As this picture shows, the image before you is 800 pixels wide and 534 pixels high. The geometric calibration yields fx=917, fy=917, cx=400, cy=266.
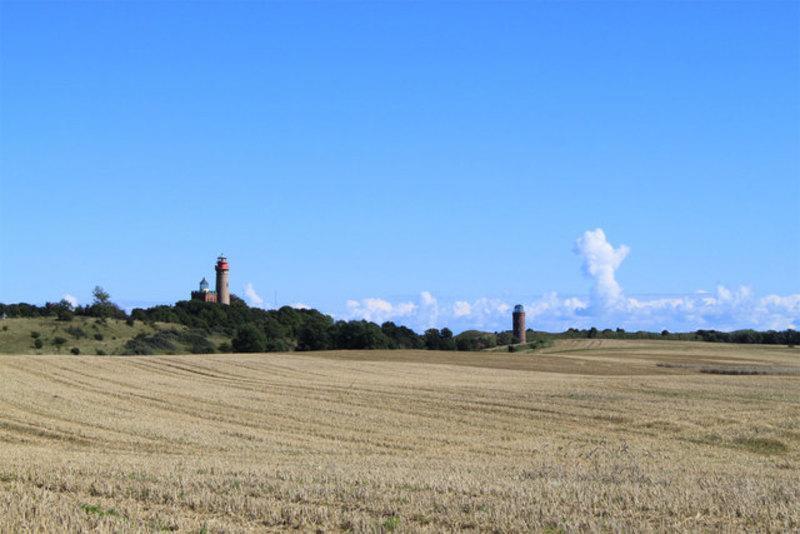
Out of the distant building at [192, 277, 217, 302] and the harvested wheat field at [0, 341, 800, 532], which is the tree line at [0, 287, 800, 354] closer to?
the distant building at [192, 277, 217, 302]

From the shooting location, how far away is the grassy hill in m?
84.2

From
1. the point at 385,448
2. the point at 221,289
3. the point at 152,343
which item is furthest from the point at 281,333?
the point at 385,448

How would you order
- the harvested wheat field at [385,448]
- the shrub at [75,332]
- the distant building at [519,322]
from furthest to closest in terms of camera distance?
1. the distant building at [519,322]
2. the shrub at [75,332]
3. the harvested wheat field at [385,448]

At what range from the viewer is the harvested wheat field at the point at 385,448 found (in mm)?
11703

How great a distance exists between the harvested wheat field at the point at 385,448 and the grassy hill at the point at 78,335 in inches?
1108

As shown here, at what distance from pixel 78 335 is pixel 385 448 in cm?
7157

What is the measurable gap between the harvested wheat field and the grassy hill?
92.3 ft

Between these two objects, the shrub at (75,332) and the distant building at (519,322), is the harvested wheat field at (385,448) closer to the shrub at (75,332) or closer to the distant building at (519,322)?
the shrub at (75,332)

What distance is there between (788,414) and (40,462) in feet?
80.4

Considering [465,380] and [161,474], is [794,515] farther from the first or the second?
[465,380]

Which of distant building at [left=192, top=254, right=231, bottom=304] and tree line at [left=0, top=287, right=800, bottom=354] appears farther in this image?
distant building at [left=192, top=254, right=231, bottom=304]

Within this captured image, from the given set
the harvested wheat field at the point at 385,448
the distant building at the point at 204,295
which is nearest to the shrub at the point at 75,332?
the harvested wheat field at the point at 385,448

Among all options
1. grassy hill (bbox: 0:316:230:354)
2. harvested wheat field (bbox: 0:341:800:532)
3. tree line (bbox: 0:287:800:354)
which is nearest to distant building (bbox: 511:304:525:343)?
tree line (bbox: 0:287:800:354)

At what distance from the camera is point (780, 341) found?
365 ft
